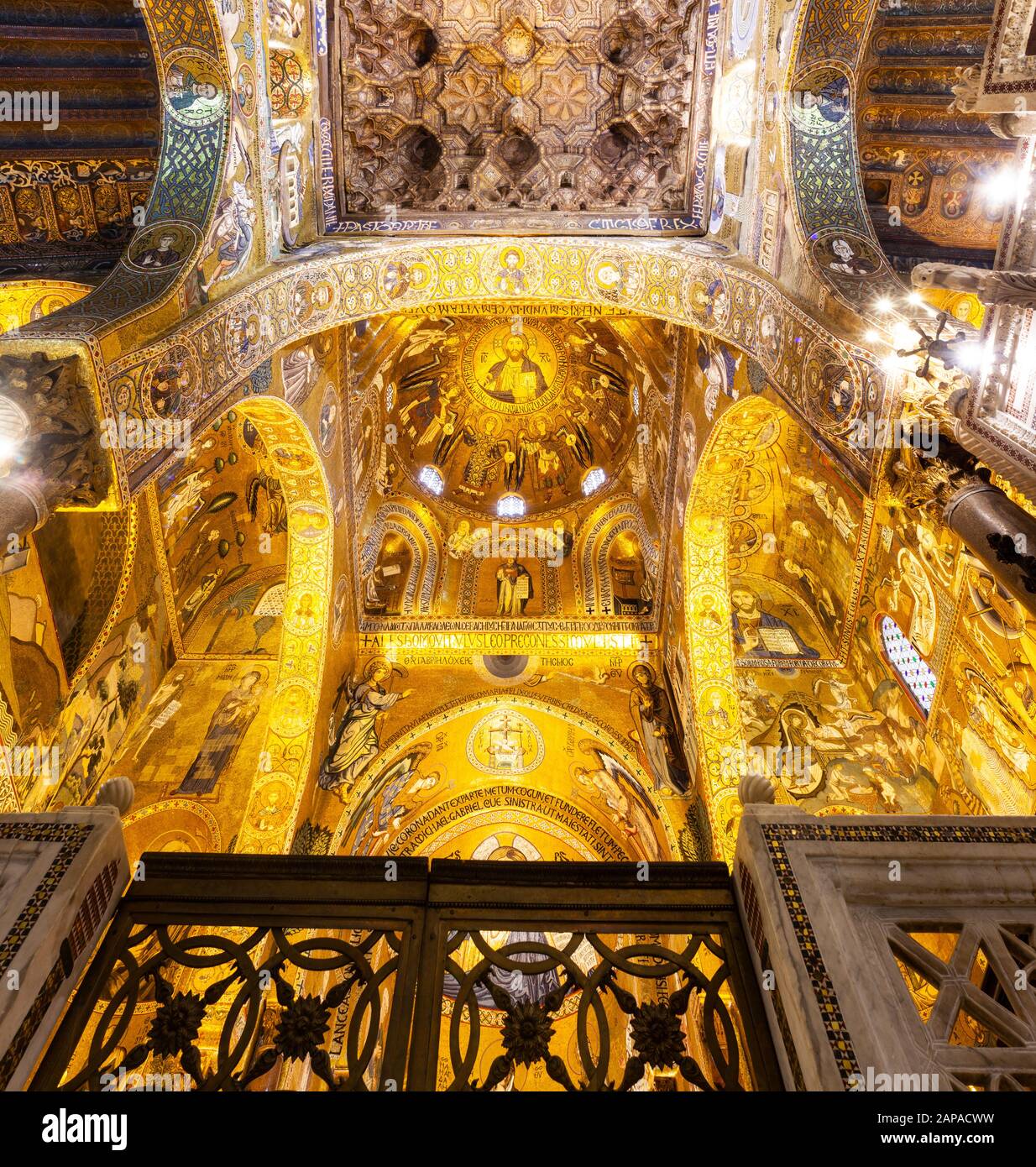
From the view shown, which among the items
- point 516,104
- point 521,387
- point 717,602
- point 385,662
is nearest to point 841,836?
point 717,602

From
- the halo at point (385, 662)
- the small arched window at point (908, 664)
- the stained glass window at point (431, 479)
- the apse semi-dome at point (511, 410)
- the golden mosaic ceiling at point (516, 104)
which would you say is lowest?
the halo at point (385, 662)

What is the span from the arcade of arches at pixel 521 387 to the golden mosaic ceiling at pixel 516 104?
5 cm

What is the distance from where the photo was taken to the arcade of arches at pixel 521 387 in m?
4.89

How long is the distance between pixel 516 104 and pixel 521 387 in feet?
16.7

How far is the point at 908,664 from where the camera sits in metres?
8.20

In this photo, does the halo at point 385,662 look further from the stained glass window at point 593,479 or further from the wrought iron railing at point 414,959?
the wrought iron railing at point 414,959

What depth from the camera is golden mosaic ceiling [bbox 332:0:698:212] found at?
25.8 feet

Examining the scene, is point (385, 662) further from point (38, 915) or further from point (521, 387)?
point (38, 915)

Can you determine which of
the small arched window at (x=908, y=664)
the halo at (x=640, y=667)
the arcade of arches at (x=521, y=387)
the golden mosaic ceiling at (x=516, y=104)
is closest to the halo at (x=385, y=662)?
the arcade of arches at (x=521, y=387)

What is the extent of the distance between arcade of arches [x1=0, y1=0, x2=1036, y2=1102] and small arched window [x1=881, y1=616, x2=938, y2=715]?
75mm

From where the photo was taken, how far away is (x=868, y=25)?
587 centimetres

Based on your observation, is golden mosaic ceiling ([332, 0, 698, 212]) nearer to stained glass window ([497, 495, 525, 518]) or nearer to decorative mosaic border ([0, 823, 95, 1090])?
stained glass window ([497, 495, 525, 518])
